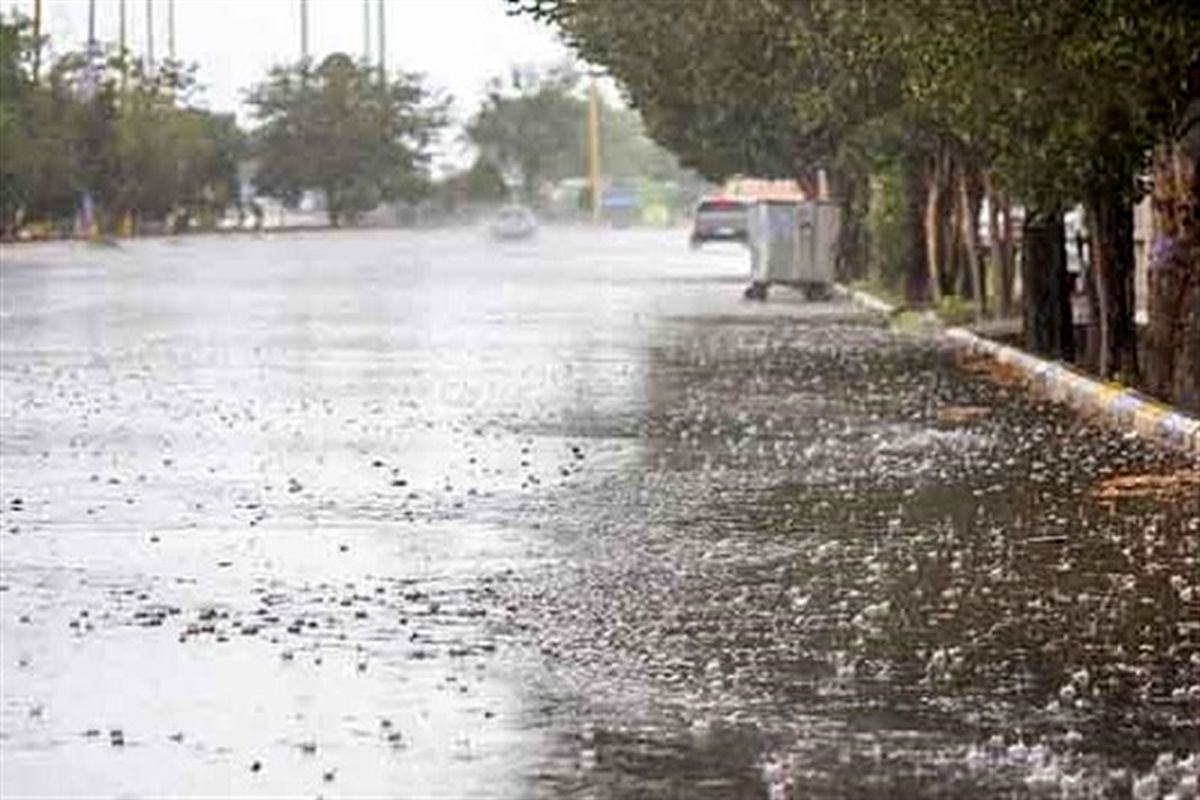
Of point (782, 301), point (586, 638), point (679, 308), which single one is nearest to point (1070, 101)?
point (586, 638)

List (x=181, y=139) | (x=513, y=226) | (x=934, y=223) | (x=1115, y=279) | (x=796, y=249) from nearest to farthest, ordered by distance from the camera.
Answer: (x=1115, y=279)
(x=934, y=223)
(x=796, y=249)
(x=181, y=139)
(x=513, y=226)

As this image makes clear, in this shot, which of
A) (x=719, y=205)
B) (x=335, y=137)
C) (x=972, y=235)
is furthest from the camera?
(x=335, y=137)

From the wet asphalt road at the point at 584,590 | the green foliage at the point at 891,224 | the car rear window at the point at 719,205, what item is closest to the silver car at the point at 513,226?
the car rear window at the point at 719,205

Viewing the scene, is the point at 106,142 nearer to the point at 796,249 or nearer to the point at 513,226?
the point at 513,226

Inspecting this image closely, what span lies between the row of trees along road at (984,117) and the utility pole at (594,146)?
339 feet

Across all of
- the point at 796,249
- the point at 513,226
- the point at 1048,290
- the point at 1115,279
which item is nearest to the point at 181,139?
the point at 513,226

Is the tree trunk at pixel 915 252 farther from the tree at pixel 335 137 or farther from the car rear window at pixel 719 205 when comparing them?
the tree at pixel 335 137

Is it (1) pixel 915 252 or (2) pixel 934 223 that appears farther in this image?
(1) pixel 915 252

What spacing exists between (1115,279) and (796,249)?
2438 centimetres

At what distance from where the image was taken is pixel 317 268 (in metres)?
68.2

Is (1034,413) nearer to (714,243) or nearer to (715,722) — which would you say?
(715,722)

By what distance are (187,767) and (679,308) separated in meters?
36.2

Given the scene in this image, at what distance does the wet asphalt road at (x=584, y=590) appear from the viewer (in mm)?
8664

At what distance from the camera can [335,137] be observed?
422 ft
